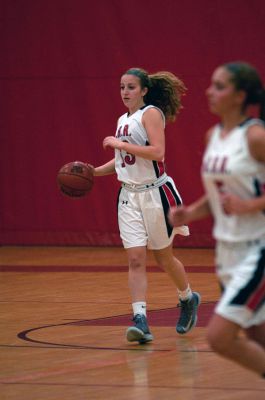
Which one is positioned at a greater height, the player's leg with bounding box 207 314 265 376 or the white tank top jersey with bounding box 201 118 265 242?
the white tank top jersey with bounding box 201 118 265 242

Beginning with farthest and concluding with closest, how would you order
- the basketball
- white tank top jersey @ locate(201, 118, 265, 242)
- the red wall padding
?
the red wall padding < the basketball < white tank top jersey @ locate(201, 118, 265, 242)

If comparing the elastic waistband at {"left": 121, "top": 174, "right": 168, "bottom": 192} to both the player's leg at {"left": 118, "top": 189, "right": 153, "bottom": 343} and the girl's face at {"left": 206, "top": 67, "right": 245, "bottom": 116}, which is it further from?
the girl's face at {"left": 206, "top": 67, "right": 245, "bottom": 116}

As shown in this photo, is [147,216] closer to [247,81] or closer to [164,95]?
[164,95]

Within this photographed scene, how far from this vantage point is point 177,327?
7.26 metres

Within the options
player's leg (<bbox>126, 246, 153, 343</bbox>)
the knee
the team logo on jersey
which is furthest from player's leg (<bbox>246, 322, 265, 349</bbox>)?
the team logo on jersey

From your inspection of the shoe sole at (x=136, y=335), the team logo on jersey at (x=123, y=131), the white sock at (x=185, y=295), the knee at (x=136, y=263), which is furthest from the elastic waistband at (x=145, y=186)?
the shoe sole at (x=136, y=335)

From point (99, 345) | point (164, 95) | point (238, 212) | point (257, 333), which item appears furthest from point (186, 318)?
point (238, 212)

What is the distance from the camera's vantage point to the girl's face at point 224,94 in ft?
15.6

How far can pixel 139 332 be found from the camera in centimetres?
684

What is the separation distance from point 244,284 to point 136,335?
232 centimetres

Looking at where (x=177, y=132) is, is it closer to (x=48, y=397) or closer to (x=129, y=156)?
(x=129, y=156)

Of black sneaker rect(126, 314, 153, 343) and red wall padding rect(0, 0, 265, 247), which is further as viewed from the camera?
red wall padding rect(0, 0, 265, 247)

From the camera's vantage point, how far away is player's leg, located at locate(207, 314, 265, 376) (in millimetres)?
4617

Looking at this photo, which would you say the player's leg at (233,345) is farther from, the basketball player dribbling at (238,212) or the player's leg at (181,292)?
the player's leg at (181,292)
